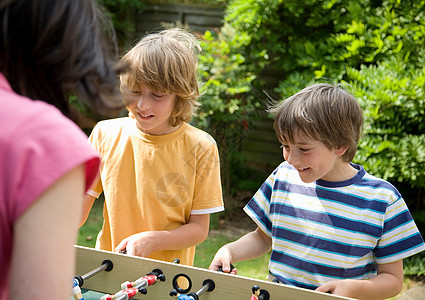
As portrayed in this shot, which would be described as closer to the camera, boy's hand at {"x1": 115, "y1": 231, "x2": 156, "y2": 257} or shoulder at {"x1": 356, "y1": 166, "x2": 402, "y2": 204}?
shoulder at {"x1": 356, "y1": 166, "x2": 402, "y2": 204}

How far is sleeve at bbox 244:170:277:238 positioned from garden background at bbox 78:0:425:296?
1307 millimetres

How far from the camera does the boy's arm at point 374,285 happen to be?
75.4 inches

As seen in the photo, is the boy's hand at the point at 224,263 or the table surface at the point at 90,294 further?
the boy's hand at the point at 224,263

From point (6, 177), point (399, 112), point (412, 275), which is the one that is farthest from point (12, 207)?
point (412, 275)

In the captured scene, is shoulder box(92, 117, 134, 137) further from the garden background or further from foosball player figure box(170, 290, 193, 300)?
the garden background

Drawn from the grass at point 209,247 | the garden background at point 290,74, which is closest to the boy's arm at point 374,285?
the garden background at point 290,74

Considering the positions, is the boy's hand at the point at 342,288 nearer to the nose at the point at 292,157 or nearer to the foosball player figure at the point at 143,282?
the nose at the point at 292,157

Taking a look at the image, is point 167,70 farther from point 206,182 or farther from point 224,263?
point 224,263

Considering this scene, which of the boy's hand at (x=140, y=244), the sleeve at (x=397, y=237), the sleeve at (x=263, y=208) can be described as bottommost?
the boy's hand at (x=140, y=244)

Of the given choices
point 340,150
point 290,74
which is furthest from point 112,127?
point 290,74

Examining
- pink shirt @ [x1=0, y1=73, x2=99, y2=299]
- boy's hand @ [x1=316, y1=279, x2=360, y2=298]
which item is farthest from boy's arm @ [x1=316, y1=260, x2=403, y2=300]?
pink shirt @ [x1=0, y1=73, x2=99, y2=299]

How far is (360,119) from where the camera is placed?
224 centimetres

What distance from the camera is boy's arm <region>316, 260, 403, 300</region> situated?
6.28ft

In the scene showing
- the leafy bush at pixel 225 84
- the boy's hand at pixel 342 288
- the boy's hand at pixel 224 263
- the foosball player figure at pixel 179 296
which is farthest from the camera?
the leafy bush at pixel 225 84
